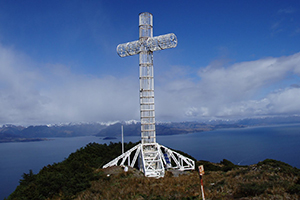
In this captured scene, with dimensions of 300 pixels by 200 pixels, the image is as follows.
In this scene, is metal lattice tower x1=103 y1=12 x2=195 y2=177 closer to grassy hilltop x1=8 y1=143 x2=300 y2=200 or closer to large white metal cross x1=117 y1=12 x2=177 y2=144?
large white metal cross x1=117 y1=12 x2=177 y2=144

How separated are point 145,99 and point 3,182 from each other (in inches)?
2816

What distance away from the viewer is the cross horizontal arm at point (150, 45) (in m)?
24.0

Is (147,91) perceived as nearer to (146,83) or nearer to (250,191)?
(146,83)

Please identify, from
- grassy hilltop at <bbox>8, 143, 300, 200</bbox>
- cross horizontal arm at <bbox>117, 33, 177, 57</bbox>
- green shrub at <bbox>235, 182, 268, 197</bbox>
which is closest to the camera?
green shrub at <bbox>235, 182, 268, 197</bbox>

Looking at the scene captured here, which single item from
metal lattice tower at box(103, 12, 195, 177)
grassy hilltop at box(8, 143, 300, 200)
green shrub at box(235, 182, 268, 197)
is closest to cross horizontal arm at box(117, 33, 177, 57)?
metal lattice tower at box(103, 12, 195, 177)

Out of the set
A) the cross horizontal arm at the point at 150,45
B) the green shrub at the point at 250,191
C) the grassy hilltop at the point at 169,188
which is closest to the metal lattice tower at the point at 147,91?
the cross horizontal arm at the point at 150,45

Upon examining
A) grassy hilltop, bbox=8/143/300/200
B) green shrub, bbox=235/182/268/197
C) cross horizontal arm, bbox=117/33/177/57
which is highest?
cross horizontal arm, bbox=117/33/177/57

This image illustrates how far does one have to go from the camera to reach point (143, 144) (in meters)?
25.2

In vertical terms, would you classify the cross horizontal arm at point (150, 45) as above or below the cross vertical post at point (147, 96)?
above

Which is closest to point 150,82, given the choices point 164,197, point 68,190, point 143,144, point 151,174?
point 143,144

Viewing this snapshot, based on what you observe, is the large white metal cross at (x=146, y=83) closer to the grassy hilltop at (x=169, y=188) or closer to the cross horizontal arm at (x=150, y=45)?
the cross horizontal arm at (x=150, y=45)

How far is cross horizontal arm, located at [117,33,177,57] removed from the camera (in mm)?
24047

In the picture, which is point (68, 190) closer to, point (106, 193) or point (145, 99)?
point (106, 193)

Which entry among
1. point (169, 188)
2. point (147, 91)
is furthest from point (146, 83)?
point (169, 188)
